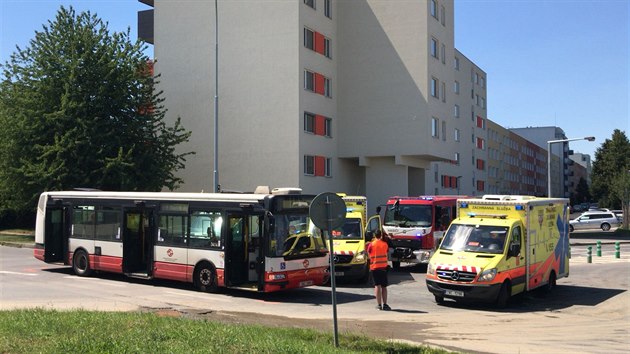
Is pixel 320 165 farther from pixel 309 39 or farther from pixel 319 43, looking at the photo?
pixel 309 39

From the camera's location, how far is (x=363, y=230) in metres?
20.0

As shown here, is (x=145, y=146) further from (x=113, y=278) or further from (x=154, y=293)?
(x=154, y=293)

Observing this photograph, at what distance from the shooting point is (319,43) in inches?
1590

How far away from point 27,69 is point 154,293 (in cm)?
2203

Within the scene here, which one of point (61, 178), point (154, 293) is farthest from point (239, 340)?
point (61, 178)

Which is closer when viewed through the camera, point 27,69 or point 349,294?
point 349,294

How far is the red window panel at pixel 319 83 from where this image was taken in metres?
40.0

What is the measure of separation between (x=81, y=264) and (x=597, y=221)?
50673 millimetres

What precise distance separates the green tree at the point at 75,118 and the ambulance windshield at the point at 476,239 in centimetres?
2055

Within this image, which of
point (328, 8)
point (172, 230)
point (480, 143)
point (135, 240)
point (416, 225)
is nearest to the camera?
point (172, 230)

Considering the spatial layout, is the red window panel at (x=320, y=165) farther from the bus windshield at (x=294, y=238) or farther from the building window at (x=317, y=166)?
the bus windshield at (x=294, y=238)

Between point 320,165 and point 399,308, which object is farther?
point 320,165

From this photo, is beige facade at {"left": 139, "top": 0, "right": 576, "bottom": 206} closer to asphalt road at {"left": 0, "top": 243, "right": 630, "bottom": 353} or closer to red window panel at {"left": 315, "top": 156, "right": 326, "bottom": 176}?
red window panel at {"left": 315, "top": 156, "right": 326, "bottom": 176}

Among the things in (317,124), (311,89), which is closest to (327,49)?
(311,89)
